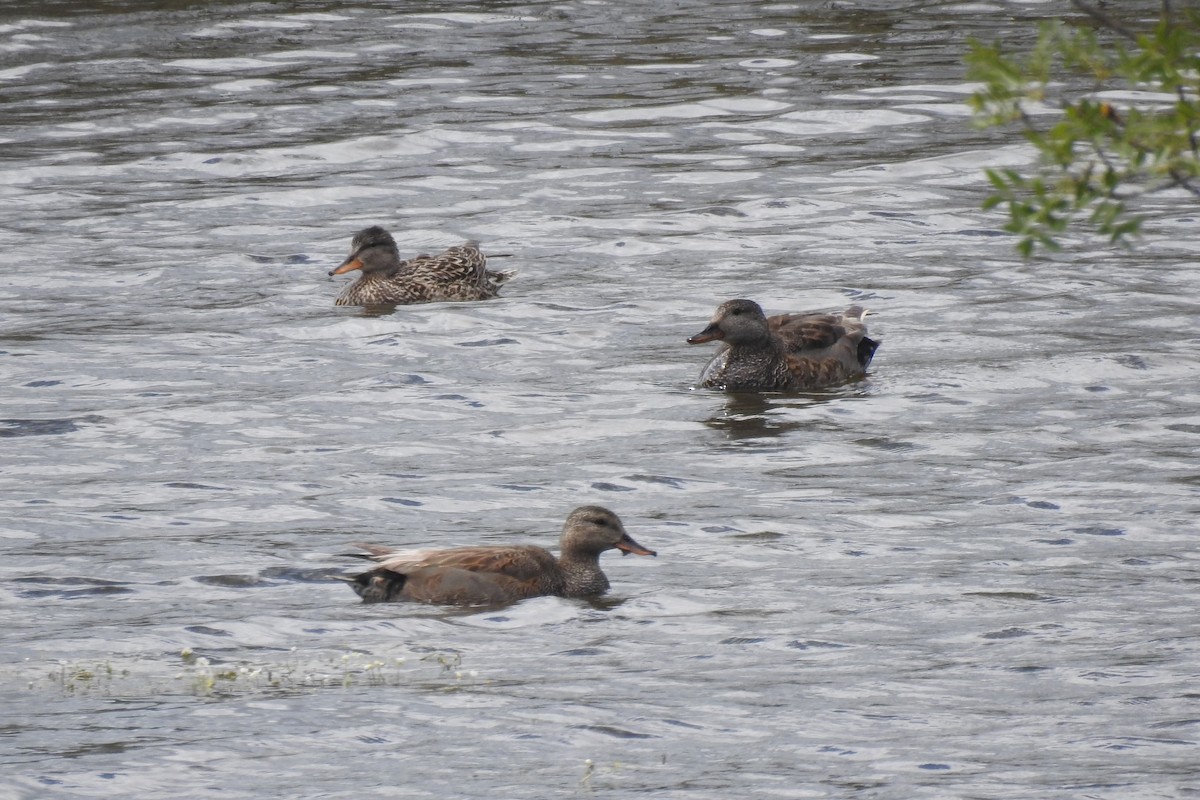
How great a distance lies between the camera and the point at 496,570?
1100cm

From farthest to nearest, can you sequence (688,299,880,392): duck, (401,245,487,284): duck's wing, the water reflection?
(401,245,487,284): duck's wing, (688,299,880,392): duck, the water reflection

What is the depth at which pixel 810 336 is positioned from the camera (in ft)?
54.7

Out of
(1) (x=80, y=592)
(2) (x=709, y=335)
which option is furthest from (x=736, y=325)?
(1) (x=80, y=592)

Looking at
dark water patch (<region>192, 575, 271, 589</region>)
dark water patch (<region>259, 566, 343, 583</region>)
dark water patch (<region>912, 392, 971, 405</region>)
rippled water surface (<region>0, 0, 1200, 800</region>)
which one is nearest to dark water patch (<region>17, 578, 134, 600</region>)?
rippled water surface (<region>0, 0, 1200, 800</region>)

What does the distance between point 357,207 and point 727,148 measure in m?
4.91

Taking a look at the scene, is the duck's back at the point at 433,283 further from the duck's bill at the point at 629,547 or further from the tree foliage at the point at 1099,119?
the tree foliage at the point at 1099,119

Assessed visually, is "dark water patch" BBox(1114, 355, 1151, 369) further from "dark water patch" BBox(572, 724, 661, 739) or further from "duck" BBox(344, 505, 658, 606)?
"dark water patch" BBox(572, 724, 661, 739)

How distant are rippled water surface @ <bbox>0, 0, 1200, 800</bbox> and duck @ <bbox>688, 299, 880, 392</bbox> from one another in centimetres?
27

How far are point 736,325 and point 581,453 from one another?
8.80 feet

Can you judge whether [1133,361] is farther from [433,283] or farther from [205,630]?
[205,630]

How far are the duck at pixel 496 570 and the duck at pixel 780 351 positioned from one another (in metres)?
5.21

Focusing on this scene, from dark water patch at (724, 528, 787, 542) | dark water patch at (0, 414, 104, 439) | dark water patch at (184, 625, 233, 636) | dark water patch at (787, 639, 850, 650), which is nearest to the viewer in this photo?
dark water patch at (787, 639, 850, 650)

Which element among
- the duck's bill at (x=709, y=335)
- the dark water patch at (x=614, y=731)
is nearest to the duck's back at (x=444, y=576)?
the dark water patch at (x=614, y=731)

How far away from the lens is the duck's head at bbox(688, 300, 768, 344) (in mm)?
16375
